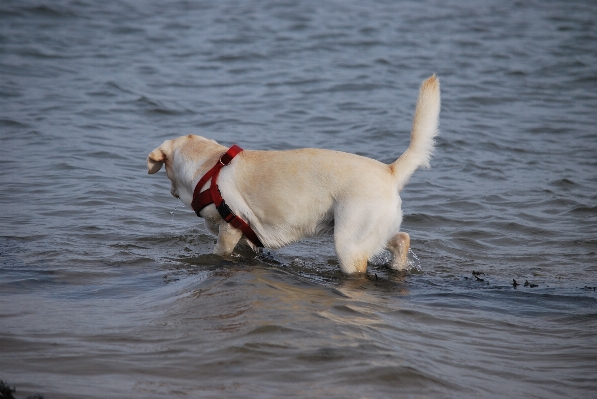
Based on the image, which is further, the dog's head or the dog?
the dog's head

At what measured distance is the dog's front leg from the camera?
603cm

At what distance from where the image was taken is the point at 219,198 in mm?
5910

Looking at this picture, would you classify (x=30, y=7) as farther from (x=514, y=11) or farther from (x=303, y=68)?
(x=514, y=11)

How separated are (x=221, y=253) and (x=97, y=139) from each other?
199 inches

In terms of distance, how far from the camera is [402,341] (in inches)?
174

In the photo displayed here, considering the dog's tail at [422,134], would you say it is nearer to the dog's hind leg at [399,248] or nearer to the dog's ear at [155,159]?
the dog's hind leg at [399,248]

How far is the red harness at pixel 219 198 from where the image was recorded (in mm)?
5910

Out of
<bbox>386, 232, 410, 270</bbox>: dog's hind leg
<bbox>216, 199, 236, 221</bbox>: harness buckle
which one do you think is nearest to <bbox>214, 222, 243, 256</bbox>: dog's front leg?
<bbox>216, 199, 236, 221</bbox>: harness buckle

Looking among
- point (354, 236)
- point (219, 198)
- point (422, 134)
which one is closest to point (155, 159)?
point (219, 198)

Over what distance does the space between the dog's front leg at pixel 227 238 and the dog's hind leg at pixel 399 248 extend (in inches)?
52.3

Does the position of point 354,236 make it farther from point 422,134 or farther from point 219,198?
point 219,198

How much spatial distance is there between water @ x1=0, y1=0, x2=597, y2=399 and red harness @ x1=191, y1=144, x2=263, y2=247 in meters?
0.37

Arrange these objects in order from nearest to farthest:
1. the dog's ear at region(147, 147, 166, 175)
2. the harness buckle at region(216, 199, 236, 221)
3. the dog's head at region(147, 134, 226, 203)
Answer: the harness buckle at region(216, 199, 236, 221)
the dog's head at region(147, 134, 226, 203)
the dog's ear at region(147, 147, 166, 175)

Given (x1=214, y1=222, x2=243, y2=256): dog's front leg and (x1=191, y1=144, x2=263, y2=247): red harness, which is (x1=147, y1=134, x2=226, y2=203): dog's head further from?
(x1=214, y1=222, x2=243, y2=256): dog's front leg
